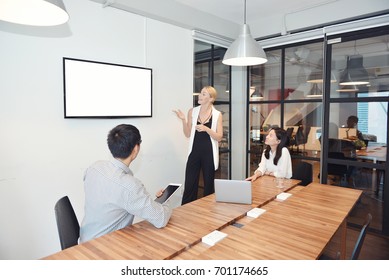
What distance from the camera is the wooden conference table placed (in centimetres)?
137

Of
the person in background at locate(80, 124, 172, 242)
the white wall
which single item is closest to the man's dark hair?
the person in background at locate(80, 124, 172, 242)

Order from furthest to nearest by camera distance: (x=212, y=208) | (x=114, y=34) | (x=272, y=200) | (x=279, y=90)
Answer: (x=279, y=90) < (x=114, y=34) < (x=272, y=200) < (x=212, y=208)

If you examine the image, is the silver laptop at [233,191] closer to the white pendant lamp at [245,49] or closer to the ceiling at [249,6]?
the white pendant lamp at [245,49]

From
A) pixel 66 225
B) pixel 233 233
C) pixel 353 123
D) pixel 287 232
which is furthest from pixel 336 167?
pixel 66 225

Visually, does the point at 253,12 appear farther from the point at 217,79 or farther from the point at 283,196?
the point at 283,196

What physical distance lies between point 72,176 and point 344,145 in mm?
3398

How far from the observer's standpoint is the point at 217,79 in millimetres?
4430

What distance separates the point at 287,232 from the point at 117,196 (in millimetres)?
1000

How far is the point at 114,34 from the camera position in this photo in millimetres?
2963

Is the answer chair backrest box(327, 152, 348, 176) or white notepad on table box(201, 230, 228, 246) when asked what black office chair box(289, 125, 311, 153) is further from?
white notepad on table box(201, 230, 228, 246)

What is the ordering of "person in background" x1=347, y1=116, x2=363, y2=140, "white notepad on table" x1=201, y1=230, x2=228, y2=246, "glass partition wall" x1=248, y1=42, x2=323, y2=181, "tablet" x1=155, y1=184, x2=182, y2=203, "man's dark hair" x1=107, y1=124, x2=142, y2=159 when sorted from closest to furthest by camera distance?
"white notepad on table" x1=201, y1=230, x2=228, y2=246 < "man's dark hair" x1=107, y1=124, x2=142, y2=159 < "tablet" x1=155, y1=184, x2=182, y2=203 < "person in background" x1=347, y1=116, x2=363, y2=140 < "glass partition wall" x1=248, y1=42, x2=323, y2=181

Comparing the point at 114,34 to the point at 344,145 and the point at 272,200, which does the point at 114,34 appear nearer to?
the point at 272,200

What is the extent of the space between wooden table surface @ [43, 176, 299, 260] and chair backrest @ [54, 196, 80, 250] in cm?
19
